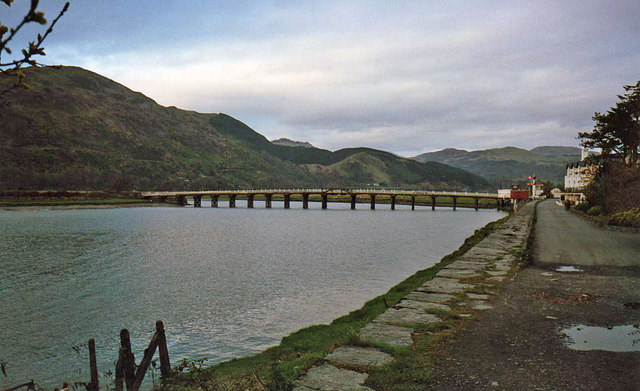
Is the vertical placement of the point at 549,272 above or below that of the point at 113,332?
above

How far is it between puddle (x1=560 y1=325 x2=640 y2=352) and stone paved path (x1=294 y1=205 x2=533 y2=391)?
2206mm

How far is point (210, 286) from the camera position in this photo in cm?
2677

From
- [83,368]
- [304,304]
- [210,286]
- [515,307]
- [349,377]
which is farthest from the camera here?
[210,286]

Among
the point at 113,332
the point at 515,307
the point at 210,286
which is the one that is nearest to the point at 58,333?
the point at 113,332

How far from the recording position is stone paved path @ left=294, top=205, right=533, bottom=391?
22.1 ft

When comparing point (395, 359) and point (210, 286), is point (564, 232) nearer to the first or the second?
point (210, 286)

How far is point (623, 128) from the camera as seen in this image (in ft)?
174

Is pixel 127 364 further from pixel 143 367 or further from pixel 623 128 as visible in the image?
pixel 623 128

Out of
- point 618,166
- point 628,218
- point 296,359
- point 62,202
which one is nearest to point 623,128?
point 618,166

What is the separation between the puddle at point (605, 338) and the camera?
325 inches

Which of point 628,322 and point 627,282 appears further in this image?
point 627,282

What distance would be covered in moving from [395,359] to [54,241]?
176 ft

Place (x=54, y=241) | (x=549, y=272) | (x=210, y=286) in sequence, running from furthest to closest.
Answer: (x=54, y=241), (x=210, y=286), (x=549, y=272)

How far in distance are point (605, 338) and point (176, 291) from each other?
21.7 metres
